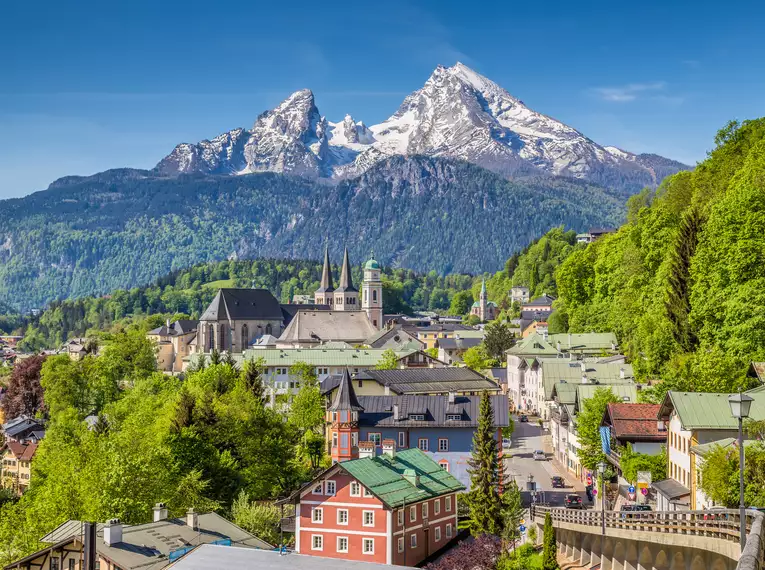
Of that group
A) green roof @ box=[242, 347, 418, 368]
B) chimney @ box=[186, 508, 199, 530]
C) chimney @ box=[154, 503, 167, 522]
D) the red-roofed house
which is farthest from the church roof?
green roof @ box=[242, 347, 418, 368]

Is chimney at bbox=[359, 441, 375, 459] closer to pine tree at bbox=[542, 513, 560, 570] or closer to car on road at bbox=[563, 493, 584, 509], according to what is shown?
car on road at bbox=[563, 493, 584, 509]

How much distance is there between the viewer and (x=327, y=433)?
92.2 m

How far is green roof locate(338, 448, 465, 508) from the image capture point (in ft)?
193

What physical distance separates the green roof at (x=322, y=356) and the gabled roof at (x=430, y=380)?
28.3m

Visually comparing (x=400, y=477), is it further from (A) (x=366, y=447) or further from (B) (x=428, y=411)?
(B) (x=428, y=411)

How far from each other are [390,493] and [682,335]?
24.9 metres

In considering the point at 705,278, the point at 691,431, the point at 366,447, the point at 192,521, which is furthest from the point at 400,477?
the point at 705,278

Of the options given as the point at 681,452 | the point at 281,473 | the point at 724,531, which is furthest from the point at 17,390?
the point at 724,531

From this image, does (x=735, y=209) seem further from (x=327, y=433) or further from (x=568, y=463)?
(x=327, y=433)

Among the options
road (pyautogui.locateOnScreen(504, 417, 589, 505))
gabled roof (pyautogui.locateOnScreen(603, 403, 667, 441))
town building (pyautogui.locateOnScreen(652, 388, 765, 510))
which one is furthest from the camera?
road (pyautogui.locateOnScreen(504, 417, 589, 505))

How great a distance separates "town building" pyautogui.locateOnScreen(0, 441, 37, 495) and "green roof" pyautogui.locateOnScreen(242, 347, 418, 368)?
2947cm

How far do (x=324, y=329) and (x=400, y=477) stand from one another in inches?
5318

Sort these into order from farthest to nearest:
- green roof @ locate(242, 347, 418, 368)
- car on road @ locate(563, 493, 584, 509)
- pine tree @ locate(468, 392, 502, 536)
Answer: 1. green roof @ locate(242, 347, 418, 368)
2. car on road @ locate(563, 493, 584, 509)
3. pine tree @ locate(468, 392, 502, 536)

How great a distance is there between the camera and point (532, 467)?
83000 mm
